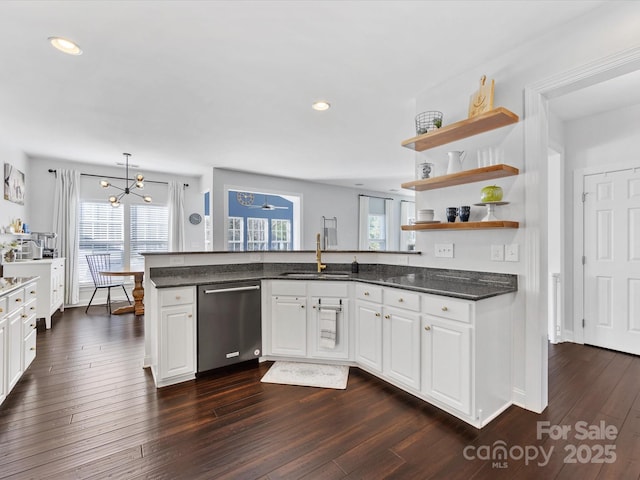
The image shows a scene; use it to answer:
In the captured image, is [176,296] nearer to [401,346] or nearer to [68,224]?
[401,346]

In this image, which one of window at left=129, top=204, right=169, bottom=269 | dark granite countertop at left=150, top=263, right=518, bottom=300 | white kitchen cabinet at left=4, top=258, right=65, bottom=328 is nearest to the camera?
dark granite countertop at left=150, top=263, right=518, bottom=300

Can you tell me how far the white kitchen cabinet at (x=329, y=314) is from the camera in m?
2.91

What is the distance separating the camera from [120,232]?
6.18 meters

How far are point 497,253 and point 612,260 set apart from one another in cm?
205

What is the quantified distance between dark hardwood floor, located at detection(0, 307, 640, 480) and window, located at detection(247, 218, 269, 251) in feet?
16.8

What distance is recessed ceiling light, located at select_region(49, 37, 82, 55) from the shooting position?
2.15 m

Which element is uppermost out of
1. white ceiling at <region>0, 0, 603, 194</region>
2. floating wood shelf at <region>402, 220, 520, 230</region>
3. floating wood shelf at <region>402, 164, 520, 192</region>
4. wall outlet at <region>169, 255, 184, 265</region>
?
white ceiling at <region>0, 0, 603, 194</region>

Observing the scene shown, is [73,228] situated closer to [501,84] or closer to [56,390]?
[56,390]

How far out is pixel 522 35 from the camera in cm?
213

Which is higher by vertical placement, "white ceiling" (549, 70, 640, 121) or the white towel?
"white ceiling" (549, 70, 640, 121)

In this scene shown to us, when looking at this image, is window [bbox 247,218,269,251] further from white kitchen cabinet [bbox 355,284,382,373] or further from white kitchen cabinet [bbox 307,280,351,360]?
white kitchen cabinet [bbox 355,284,382,373]

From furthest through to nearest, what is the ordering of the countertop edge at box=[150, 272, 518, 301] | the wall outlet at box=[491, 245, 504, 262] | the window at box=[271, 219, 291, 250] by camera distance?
the window at box=[271, 219, 291, 250], the wall outlet at box=[491, 245, 504, 262], the countertop edge at box=[150, 272, 518, 301]

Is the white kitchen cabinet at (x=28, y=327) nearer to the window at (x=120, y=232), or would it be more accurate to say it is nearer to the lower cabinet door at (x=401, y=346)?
the lower cabinet door at (x=401, y=346)

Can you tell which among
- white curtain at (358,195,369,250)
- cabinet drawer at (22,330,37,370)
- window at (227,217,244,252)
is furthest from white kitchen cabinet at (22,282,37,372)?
white curtain at (358,195,369,250)
